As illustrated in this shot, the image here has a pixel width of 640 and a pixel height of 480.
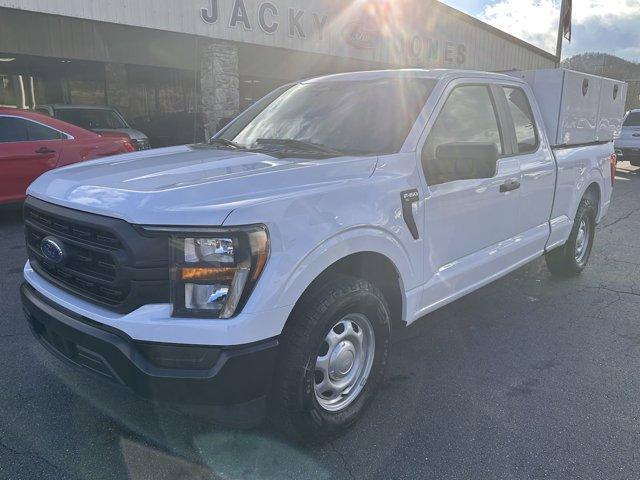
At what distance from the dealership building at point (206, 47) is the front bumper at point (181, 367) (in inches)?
421

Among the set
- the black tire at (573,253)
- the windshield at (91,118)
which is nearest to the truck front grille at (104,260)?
the black tire at (573,253)

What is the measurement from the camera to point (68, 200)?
2441 mm

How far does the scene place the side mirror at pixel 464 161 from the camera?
9.34ft

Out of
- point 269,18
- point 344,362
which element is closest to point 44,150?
point 344,362

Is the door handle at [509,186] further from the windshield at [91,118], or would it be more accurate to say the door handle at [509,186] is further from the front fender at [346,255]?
the windshield at [91,118]

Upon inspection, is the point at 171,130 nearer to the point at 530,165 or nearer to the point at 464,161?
the point at 530,165

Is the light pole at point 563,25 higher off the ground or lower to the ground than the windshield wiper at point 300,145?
higher

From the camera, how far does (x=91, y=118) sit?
38.2 feet

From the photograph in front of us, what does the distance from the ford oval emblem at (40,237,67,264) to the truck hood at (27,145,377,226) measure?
184 mm

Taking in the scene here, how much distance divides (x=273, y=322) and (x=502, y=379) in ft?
6.14

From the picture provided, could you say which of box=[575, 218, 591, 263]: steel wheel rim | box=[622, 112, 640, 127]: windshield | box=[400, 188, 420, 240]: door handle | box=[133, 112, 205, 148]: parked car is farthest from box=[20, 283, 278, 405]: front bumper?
box=[622, 112, 640, 127]: windshield

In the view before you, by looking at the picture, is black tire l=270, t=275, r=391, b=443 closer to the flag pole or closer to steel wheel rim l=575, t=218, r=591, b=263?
steel wheel rim l=575, t=218, r=591, b=263

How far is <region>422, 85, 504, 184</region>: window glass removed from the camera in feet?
10.4

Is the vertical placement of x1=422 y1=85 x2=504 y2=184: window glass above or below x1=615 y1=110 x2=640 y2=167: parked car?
above
